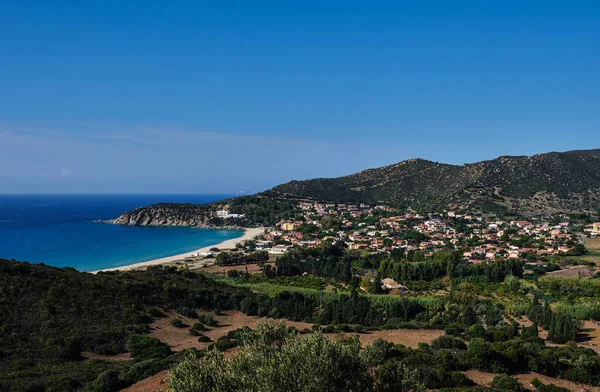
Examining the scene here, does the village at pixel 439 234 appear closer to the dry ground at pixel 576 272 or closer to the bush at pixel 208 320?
the dry ground at pixel 576 272

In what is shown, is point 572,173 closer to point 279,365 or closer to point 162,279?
point 162,279

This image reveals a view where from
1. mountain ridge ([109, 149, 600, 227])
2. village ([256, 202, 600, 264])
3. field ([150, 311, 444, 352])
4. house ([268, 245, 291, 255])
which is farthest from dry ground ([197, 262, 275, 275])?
mountain ridge ([109, 149, 600, 227])

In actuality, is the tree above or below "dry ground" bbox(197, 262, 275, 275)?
above

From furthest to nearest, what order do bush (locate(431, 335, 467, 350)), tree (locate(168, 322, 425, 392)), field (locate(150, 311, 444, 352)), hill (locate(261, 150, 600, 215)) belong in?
hill (locate(261, 150, 600, 215)) < field (locate(150, 311, 444, 352)) < bush (locate(431, 335, 467, 350)) < tree (locate(168, 322, 425, 392))

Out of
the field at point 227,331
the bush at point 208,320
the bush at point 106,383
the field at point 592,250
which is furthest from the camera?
the field at point 592,250

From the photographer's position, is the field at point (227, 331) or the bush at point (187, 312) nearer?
the field at point (227, 331)

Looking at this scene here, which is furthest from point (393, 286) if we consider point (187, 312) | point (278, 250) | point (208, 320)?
point (278, 250)

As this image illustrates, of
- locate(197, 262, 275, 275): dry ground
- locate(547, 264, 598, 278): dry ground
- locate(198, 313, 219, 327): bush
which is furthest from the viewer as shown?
locate(197, 262, 275, 275): dry ground

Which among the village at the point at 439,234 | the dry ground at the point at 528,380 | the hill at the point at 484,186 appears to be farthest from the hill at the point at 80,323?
the hill at the point at 484,186

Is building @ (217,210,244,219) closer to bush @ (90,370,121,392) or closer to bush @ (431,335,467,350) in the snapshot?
bush @ (431,335,467,350)
